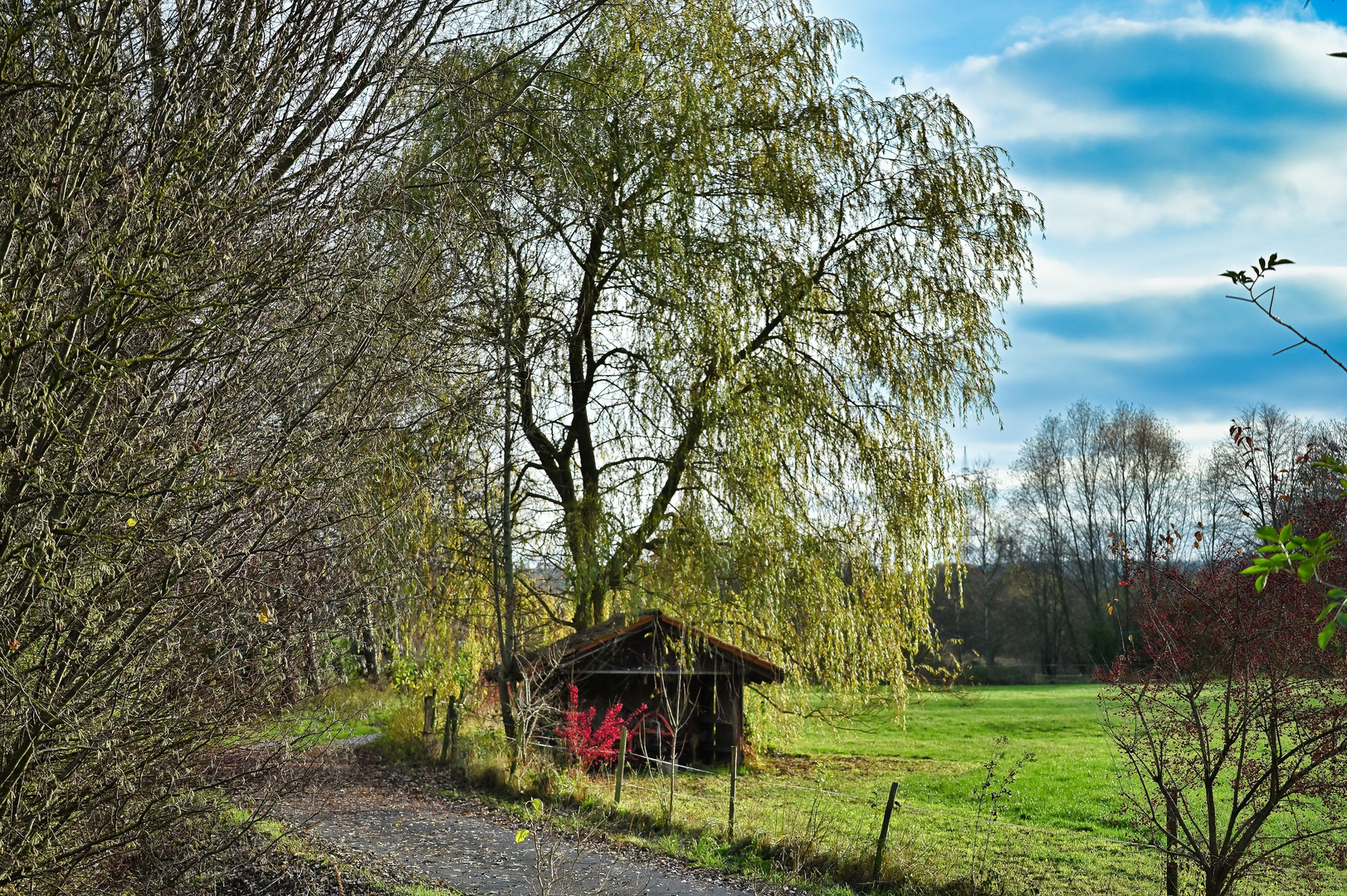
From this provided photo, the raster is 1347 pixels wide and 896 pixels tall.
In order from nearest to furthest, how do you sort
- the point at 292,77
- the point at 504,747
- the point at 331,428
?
Answer: the point at 292,77 → the point at 331,428 → the point at 504,747

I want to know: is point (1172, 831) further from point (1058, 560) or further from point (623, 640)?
point (1058, 560)

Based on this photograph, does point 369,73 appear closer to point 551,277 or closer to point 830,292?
point 551,277

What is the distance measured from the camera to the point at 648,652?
17234mm

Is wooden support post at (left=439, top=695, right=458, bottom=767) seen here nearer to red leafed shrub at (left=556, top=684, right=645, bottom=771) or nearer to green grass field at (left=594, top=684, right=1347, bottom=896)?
red leafed shrub at (left=556, top=684, right=645, bottom=771)

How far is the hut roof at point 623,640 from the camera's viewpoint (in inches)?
527

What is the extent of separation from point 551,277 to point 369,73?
9361mm

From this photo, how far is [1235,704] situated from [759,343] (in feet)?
26.5

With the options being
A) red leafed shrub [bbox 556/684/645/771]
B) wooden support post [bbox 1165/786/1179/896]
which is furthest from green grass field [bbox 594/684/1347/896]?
wooden support post [bbox 1165/786/1179/896]

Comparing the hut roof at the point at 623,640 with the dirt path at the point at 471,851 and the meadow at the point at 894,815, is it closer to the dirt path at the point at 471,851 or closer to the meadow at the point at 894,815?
the meadow at the point at 894,815

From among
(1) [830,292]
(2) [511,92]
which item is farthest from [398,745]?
(2) [511,92]

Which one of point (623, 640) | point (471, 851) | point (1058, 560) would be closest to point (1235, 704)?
point (471, 851)

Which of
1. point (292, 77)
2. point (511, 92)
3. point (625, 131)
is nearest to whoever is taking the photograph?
point (292, 77)

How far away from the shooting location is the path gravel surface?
8180mm

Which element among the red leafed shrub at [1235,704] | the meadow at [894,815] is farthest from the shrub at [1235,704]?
the meadow at [894,815]
